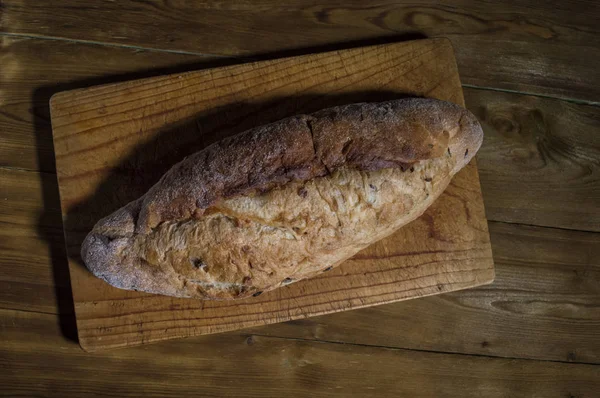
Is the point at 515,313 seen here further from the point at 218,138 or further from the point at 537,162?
the point at 218,138

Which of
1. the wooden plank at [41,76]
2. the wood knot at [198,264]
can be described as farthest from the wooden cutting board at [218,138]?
the wood knot at [198,264]

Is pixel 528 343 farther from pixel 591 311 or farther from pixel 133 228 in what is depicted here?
pixel 133 228

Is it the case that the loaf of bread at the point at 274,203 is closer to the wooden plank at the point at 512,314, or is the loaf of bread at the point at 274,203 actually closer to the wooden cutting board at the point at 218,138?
the wooden cutting board at the point at 218,138

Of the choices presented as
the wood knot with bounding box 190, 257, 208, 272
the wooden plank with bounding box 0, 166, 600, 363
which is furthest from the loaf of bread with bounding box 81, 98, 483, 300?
the wooden plank with bounding box 0, 166, 600, 363

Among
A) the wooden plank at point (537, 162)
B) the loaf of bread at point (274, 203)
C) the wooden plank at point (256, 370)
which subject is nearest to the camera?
the loaf of bread at point (274, 203)

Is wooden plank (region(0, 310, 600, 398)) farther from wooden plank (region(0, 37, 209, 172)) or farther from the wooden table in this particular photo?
wooden plank (region(0, 37, 209, 172))

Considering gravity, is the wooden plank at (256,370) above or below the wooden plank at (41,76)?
below
